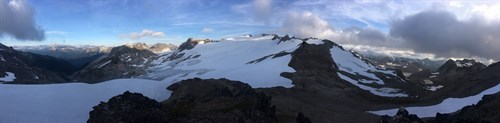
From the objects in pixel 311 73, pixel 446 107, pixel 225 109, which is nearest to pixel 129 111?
pixel 225 109

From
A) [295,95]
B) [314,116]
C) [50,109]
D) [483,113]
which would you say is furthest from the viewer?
[295,95]

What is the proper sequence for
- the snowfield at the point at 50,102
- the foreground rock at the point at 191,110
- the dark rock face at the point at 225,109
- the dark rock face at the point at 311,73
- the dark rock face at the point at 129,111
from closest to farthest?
the dark rock face at the point at 129,111
the foreground rock at the point at 191,110
the dark rock face at the point at 225,109
the snowfield at the point at 50,102
the dark rock face at the point at 311,73

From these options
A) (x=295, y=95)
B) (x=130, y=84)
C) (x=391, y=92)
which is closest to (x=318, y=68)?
(x=391, y=92)

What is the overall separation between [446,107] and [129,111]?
235 feet

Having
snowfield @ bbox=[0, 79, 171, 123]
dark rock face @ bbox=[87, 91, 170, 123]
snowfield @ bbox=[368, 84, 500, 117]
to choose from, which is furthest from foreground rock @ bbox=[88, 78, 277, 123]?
snowfield @ bbox=[368, 84, 500, 117]

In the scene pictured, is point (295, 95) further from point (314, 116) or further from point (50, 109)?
point (50, 109)

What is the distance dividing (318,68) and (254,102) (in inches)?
5156

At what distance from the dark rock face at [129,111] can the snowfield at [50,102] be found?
18.7m

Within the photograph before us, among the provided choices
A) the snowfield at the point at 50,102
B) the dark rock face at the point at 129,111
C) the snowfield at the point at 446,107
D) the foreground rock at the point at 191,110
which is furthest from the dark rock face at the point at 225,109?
the snowfield at the point at 446,107

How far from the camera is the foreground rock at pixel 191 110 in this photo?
4456 centimetres

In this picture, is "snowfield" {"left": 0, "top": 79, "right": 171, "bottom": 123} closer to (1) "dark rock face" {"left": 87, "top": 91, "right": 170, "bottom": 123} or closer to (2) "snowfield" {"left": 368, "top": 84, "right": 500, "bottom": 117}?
(1) "dark rock face" {"left": 87, "top": 91, "right": 170, "bottom": 123}

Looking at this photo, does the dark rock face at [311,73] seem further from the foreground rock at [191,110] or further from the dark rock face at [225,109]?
the foreground rock at [191,110]

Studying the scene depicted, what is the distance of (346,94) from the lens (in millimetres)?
126812

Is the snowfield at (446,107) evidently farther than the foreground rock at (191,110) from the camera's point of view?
Yes
